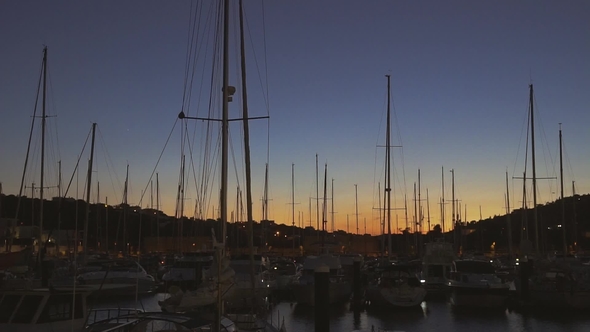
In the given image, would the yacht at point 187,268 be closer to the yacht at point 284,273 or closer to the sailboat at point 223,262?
the yacht at point 284,273

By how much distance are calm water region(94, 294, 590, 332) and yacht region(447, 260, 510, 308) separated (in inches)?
28.9

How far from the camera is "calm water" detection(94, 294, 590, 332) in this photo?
95.1 feet

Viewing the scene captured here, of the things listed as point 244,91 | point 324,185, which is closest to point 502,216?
point 324,185

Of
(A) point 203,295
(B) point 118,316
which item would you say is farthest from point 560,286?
(B) point 118,316

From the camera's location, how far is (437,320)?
31.2m

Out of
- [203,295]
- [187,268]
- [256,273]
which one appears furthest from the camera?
[187,268]

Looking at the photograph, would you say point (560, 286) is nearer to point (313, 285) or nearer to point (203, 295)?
point (313, 285)

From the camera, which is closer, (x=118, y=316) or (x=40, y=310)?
(x=118, y=316)

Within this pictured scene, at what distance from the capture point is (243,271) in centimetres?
3575

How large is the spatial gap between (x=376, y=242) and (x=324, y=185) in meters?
41.3

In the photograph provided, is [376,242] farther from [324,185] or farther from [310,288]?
[310,288]

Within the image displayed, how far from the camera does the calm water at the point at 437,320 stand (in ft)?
95.1

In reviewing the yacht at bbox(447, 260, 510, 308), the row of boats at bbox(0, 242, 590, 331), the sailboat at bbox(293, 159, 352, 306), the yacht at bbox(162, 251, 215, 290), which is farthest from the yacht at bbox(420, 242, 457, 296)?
the yacht at bbox(162, 251, 215, 290)

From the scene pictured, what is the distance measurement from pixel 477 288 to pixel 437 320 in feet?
14.7
